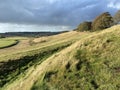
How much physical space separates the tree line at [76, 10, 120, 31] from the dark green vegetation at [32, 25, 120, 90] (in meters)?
66.4

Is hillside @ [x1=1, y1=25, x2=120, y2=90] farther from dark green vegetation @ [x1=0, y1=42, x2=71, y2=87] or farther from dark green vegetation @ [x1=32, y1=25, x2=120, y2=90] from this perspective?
dark green vegetation @ [x1=0, y1=42, x2=71, y2=87]

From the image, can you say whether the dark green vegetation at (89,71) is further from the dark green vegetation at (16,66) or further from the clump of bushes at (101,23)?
the clump of bushes at (101,23)

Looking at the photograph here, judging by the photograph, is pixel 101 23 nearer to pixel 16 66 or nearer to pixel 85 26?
pixel 85 26

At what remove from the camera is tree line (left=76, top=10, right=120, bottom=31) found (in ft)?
349

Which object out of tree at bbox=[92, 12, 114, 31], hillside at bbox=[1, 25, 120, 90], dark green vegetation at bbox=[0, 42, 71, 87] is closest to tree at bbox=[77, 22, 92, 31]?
tree at bbox=[92, 12, 114, 31]

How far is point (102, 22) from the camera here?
106 meters

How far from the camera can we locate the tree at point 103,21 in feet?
348

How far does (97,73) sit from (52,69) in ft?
20.6

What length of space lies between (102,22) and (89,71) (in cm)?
7483

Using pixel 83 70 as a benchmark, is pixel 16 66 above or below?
below

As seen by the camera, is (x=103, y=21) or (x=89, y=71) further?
(x=103, y=21)

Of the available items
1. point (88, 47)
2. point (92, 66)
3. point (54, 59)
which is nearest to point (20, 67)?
point (54, 59)

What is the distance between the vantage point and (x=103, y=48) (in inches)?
1503

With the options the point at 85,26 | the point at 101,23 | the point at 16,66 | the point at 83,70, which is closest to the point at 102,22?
the point at 101,23
